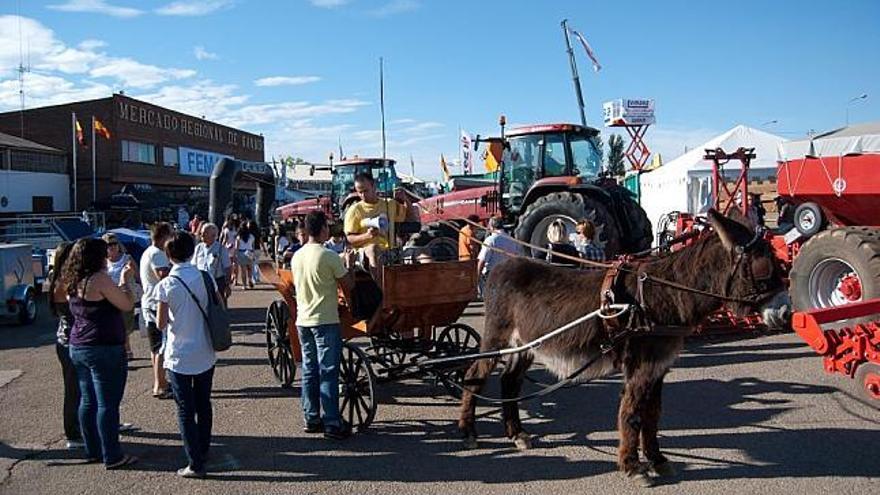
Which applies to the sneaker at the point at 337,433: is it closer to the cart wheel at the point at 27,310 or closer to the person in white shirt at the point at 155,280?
the person in white shirt at the point at 155,280

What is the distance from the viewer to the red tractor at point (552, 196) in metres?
11.1

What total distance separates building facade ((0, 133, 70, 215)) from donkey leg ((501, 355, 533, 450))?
1222 inches

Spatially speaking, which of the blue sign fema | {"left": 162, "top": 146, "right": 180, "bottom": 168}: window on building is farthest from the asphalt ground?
the blue sign fema

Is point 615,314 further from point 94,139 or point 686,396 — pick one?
point 94,139

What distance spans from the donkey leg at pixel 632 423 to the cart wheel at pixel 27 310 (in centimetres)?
1095

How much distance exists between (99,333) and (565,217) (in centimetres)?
756

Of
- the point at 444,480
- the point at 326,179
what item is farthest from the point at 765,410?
the point at 326,179

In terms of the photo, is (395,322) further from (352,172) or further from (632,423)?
(352,172)

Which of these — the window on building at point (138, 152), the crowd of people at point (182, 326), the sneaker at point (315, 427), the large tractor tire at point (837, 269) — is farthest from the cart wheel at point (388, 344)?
the window on building at point (138, 152)

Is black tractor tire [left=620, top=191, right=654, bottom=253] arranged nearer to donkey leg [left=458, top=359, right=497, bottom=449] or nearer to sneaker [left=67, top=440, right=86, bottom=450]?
donkey leg [left=458, top=359, right=497, bottom=449]

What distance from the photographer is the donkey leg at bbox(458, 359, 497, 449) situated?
553 centimetres

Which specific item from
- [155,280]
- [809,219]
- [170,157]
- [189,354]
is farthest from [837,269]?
[170,157]

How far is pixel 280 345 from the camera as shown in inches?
295

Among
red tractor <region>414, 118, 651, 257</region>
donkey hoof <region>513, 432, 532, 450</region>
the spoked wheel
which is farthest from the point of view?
red tractor <region>414, 118, 651, 257</region>
